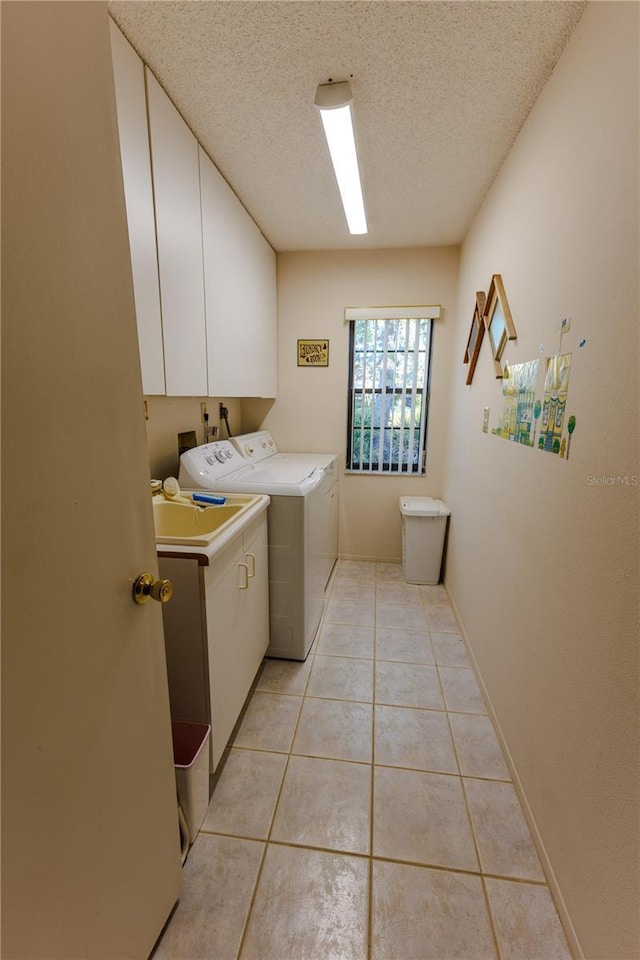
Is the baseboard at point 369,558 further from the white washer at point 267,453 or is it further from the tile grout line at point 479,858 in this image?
the tile grout line at point 479,858

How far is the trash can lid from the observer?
2.87 metres

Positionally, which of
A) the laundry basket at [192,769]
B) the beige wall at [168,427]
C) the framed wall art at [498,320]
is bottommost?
the laundry basket at [192,769]

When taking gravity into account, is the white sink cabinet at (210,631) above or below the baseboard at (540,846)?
above

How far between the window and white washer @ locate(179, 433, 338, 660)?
1.04m

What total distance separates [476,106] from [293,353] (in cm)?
195

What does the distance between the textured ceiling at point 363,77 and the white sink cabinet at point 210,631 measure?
1.65 metres

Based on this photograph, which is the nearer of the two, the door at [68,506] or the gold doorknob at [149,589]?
the door at [68,506]

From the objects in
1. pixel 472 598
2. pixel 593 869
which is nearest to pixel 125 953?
pixel 593 869

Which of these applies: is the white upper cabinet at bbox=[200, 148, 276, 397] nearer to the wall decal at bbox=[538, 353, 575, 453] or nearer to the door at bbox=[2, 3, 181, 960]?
the door at bbox=[2, 3, 181, 960]

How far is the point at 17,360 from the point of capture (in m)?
0.51

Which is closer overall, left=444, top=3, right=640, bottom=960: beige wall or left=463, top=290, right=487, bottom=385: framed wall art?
left=444, top=3, right=640, bottom=960: beige wall

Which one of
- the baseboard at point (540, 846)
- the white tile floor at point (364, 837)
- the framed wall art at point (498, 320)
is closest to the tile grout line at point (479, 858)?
the white tile floor at point (364, 837)

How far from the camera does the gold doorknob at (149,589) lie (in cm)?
80

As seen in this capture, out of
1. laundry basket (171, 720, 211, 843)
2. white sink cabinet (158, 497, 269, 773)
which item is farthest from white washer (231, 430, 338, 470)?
laundry basket (171, 720, 211, 843)
